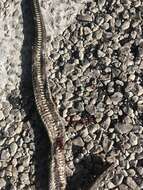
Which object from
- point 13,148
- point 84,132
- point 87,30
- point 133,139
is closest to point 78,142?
point 84,132

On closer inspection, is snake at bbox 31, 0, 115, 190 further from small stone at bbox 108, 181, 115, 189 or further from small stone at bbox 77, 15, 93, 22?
small stone at bbox 77, 15, 93, 22

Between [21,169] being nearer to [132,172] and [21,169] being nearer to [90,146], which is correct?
[90,146]

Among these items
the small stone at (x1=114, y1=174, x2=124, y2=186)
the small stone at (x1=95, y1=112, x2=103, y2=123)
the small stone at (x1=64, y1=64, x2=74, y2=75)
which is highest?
the small stone at (x1=64, y1=64, x2=74, y2=75)

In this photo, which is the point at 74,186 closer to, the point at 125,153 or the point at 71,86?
the point at 125,153

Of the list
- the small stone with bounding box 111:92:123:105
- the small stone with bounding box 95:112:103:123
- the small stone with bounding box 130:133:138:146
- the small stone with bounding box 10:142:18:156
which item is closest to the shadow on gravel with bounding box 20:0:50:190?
the small stone with bounding box 10:142:18:156

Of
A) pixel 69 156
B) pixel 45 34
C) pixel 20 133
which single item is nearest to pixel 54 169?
pixel 69 156

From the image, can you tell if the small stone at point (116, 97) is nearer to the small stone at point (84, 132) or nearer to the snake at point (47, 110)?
the small stone at point (84, 132)
